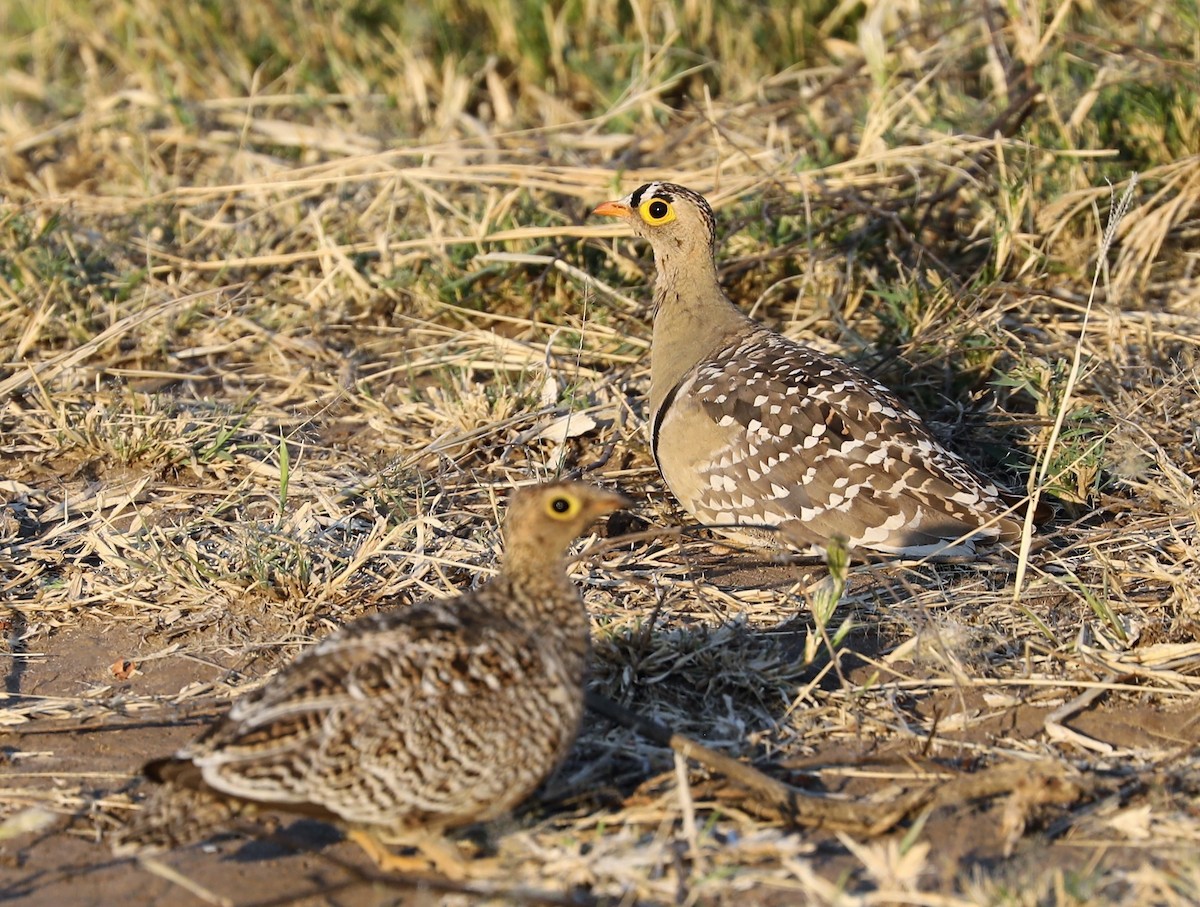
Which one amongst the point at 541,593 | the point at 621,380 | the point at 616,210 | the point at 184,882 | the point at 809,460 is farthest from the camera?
the point at 621,380

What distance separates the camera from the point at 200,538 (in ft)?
15.3

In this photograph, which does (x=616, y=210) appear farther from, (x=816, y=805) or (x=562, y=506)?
(x=816, y=805)

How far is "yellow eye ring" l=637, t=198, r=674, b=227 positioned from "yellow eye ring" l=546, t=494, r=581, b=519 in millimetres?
2122

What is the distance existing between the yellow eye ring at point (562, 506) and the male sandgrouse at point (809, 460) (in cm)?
103

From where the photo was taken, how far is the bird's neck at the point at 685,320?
5.13m

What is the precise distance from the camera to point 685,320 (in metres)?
5.23

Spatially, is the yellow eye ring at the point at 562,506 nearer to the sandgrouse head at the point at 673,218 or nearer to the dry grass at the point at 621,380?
the dry grass at the point at 621,380

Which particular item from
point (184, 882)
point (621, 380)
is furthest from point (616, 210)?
point (184, 882)

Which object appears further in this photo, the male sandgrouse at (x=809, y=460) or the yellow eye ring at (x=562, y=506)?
the male sandgrouse at (x=809, y=460)

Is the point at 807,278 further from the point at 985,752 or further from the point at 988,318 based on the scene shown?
the point at 985,752

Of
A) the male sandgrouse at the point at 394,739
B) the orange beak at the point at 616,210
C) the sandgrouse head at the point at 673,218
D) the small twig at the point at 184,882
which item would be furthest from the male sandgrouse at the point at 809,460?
the small twig at the point at 184,882

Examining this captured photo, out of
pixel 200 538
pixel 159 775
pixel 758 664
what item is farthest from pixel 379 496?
pixel 159 775

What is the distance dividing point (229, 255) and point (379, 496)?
80.4 inches

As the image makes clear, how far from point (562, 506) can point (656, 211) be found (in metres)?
2.16
